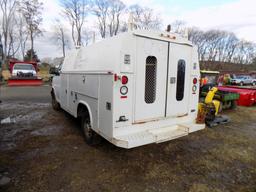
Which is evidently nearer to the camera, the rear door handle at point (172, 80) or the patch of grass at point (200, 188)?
the patch of grass at point (200, 188)

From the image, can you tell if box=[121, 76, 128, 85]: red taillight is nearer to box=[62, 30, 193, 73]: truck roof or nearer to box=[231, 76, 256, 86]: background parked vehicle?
box=[62, 30, 193, 73]: truck roof

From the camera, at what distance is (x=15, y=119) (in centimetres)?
623

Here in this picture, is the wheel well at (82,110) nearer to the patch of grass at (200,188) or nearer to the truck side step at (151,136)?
the truck side step at (151,136)

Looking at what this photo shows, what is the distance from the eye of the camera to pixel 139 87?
3248 mm

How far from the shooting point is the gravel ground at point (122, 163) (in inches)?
109

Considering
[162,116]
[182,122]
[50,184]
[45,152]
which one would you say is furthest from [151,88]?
[45,152]

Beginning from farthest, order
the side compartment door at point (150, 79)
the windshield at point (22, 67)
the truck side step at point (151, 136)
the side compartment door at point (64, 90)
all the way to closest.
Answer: the windshield at point (22, 67) → the side compartment door at point (64, 90) → the side compartment door at point (150, 79) → the truck side step at point (151, 136)

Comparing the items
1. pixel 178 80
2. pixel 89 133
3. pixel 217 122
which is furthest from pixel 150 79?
pixel 217 122

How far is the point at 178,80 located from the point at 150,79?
0.74 meters

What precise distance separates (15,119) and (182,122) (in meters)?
5.60

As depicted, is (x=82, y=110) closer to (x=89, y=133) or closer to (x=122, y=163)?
(x=89, y=133)

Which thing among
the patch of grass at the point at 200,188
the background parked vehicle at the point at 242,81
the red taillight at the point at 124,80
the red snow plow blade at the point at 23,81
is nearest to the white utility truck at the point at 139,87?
the red taillight at the point at 124,80

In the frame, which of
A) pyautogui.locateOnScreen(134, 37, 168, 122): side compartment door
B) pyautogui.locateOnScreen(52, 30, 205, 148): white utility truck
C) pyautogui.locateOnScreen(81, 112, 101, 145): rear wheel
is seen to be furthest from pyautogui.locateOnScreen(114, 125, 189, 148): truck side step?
pyautogui.locateOnScreen(81, 112, 101, 145): rear wheel

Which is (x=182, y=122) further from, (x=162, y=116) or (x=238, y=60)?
(x=238, y=60)
